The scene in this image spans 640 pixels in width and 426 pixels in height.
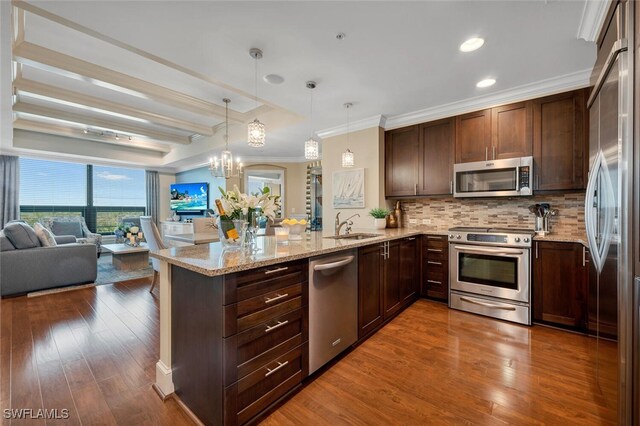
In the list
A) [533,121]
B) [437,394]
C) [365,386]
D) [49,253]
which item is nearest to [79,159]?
[49,253]

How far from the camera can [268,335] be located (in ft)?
4.96

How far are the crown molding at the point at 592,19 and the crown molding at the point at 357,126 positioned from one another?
2.14 m

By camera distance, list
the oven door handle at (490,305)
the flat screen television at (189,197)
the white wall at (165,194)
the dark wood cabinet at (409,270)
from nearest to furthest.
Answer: the oven door handle at (490,305) < the dark wood cabinet at (409,270) < the flat screen television at (189,197) < the white wall at (165,194)

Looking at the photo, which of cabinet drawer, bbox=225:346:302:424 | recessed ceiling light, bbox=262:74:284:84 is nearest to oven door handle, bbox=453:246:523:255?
cabinet drawer, bbox=225:346:302:424

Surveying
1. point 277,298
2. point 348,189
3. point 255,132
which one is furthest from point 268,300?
point 348,189

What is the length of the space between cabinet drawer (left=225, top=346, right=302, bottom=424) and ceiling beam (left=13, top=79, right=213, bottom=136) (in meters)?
4.62

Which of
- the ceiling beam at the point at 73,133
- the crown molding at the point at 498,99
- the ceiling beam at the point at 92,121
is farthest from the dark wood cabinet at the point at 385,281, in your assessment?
the ceiling beam at the point at 73,133

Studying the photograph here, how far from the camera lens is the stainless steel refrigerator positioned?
44.8 inches

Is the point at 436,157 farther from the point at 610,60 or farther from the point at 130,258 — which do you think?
the point at 130,258

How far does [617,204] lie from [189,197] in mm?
8078

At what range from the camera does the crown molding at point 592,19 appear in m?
1.63

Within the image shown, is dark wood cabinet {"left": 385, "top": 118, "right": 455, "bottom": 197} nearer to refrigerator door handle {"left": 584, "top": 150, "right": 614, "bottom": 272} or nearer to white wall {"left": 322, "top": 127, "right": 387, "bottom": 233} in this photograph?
white wall {"left": 322, "top": 127, "right": 387, "bottom": 233}

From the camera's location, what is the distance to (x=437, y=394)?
1699mm

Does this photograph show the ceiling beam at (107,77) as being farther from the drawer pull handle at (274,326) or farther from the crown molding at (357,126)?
the drawer pull handle at (274,326)
